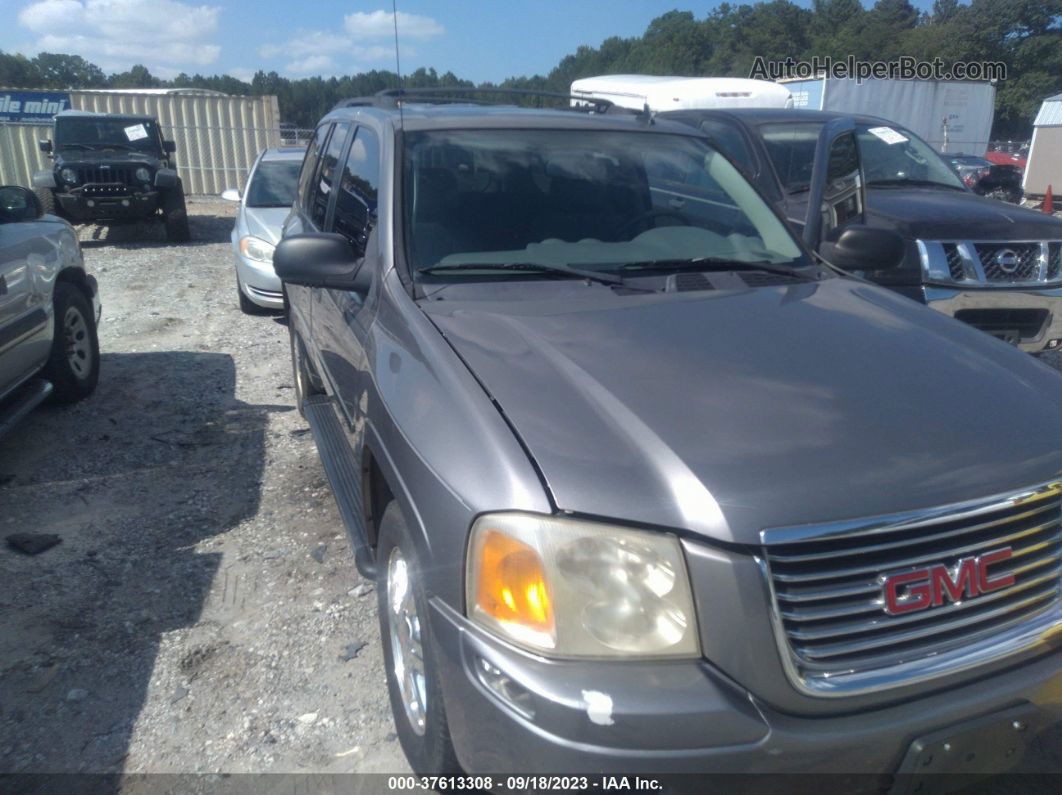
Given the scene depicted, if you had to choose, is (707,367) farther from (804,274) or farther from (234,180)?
(234,180)

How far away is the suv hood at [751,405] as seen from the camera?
1.84 m

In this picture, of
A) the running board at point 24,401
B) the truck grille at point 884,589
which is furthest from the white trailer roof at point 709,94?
the truck grille at point 884,589

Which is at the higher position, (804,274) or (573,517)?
(804,274)

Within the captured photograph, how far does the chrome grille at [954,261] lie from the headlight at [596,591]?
4767 millimetres

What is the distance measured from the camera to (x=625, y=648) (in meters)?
1.78

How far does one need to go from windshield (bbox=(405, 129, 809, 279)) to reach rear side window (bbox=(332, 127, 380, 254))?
0.24 m

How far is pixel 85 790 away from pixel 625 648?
68.8 inches

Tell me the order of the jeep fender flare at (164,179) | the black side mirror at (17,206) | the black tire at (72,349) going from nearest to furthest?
the black side mirror at (17,206), the black tire at (72,349), the jeep fender flare at (164,179)

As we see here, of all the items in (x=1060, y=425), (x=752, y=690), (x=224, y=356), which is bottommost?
(x=224, y=356)

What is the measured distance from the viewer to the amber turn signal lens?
5.97 ft

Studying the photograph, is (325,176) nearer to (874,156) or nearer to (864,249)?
(864,249)

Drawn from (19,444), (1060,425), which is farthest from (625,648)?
(19,444)

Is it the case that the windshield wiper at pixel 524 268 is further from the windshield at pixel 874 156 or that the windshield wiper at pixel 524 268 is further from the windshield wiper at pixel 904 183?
the windshield wiper at pixel 904 183

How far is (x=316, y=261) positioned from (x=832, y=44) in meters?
73.7
